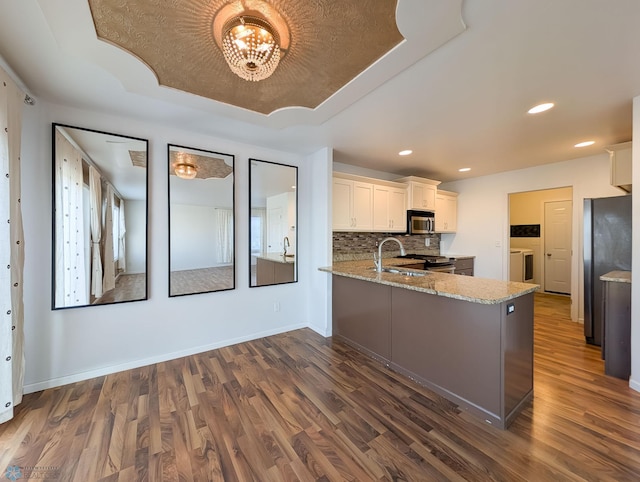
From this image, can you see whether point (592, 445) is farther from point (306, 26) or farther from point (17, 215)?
point (17, 215)

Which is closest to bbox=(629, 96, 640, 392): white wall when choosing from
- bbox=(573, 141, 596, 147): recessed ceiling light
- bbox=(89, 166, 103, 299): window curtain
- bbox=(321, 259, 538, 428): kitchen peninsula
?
bbox=(321, 259, 538, 428): kitchen peninsula

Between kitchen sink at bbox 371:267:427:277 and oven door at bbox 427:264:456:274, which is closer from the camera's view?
kitchen sink at bbox 371:267:427:277

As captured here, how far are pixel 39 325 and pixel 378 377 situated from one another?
296cm

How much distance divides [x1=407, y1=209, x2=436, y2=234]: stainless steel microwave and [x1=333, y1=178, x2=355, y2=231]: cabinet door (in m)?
1.28

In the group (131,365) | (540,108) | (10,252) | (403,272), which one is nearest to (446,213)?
(403,272)

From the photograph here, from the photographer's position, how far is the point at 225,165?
9.89 feet

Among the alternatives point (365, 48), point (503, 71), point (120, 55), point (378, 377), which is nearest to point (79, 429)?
point (378, 377)

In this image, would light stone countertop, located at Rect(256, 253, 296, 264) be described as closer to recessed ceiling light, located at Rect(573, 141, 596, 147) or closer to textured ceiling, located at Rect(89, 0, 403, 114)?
textured ceiling, located at Rect(89, 0, 403, 114)

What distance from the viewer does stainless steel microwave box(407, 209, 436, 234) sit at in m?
4.47

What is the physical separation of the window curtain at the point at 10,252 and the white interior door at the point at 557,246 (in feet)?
26.7

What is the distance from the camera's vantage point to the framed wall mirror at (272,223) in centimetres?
320

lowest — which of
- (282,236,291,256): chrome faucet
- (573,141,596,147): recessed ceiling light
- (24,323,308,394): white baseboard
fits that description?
(24,323,308,394): white baseboard

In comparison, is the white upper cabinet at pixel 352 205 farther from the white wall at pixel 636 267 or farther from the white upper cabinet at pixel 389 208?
the white wall at pixel 636 267

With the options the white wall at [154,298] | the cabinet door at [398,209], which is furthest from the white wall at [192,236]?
the cabinet door at [398,209]
